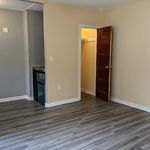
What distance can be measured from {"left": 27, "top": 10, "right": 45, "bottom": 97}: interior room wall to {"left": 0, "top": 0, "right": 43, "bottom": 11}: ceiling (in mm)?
224

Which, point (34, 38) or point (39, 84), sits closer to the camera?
point (39, 84)

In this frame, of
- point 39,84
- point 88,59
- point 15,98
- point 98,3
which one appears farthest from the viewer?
point 88,59

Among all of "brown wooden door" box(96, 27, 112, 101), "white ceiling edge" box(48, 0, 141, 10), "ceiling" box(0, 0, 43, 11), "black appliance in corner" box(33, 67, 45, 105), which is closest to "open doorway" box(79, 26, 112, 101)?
"brown wooden door" box(96, 27, 112, 101)

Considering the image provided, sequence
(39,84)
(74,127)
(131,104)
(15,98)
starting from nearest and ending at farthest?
(74,127) → (131,104) → (39,84) → (15,98)

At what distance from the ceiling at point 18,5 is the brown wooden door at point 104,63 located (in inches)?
71.7

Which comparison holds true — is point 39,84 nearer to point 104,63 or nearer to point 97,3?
point 104,63

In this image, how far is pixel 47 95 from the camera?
4.30 m

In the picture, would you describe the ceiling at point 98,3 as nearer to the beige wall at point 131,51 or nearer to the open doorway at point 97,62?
the beige wall at point 131,51

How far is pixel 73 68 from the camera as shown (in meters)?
4.66

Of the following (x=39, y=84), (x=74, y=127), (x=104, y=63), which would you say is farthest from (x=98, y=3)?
(x=74, y=127)

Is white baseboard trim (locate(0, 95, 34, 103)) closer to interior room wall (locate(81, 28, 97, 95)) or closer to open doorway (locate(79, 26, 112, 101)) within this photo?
open doorway (locate(79, 26, 112, 101))

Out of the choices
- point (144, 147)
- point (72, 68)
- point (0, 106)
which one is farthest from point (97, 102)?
point (0, 106)

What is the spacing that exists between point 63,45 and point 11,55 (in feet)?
5.12

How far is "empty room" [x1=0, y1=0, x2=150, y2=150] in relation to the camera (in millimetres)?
3410
